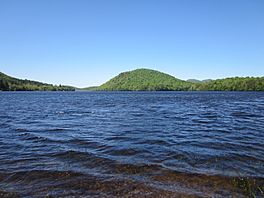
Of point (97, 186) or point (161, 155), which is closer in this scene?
point (97, 186)

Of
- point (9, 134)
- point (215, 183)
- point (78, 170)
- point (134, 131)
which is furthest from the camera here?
point (134, 131)

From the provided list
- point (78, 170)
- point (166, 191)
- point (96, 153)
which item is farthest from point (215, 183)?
point (96, 153)

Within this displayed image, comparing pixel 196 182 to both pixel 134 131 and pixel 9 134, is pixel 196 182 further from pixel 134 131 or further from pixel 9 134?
pixel 9 134

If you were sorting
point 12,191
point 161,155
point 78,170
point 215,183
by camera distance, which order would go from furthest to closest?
1. point 161,155
2. point 78,170
3. point 215,183
4. point 12,191

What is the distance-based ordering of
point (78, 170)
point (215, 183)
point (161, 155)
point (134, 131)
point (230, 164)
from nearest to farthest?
point (215, 183)
point (78, 170)
point (230, 164)
point (161, 155)
point (134, 131)

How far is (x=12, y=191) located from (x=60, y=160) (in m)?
4.70

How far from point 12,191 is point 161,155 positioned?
8.63 m

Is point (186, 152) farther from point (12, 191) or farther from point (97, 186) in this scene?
point (12, 191)

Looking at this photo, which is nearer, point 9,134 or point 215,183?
point 215,183

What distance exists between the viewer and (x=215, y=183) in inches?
443

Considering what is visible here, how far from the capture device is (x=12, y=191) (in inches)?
405

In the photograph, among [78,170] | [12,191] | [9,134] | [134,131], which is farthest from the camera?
[134,131]

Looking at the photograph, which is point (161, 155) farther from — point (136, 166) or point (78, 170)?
point (78, 170)

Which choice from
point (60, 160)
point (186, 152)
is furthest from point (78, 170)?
point (186, 152)
